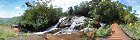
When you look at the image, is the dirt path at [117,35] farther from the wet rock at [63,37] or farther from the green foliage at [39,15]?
the green foliage at [39,15]

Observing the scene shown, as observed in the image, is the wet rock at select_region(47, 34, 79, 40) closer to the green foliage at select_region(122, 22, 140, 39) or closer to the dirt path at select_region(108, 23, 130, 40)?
the dirt path at select_region(108, 23, 130, 40)

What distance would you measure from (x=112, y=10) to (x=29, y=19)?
12.5ft

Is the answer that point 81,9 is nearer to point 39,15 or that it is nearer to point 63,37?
point 39,15

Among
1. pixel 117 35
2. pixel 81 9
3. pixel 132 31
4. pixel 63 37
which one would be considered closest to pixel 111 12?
pixel 81 9

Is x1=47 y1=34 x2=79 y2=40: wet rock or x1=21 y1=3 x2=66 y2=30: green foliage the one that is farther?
x1=21 y1=3 x2=66 y2=30: green foliage

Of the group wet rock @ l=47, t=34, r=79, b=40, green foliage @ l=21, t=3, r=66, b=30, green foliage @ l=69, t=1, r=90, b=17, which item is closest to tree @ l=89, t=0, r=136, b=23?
green foliage @ l=69, t=1, r=90, b=17

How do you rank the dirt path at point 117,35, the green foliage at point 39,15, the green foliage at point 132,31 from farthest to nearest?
the green foliage at point 39,15, the green foliage at point 132,31, the dirt path at point 117,35

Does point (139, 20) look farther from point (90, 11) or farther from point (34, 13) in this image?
point (34, 13)

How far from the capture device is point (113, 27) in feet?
41.0

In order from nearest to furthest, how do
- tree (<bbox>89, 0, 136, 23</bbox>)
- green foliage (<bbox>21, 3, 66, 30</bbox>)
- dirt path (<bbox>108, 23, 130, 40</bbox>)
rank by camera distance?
dirt path (<bbox>108, 23, 130, 40</bbox>), tree (<bbox>89, 0, 136, 23</bbox>), green foliage (<bbox>21, 3, 66, 30</bbox>)

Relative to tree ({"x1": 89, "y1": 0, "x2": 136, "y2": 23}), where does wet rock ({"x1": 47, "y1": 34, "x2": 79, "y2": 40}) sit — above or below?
below

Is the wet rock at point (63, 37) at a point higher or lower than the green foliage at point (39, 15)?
lower

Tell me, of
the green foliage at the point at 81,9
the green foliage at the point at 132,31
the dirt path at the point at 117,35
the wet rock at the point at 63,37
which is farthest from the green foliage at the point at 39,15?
the dirt path at the point at 117,35

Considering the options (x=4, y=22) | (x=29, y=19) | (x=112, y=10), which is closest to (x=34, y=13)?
(x=29, y=19)
